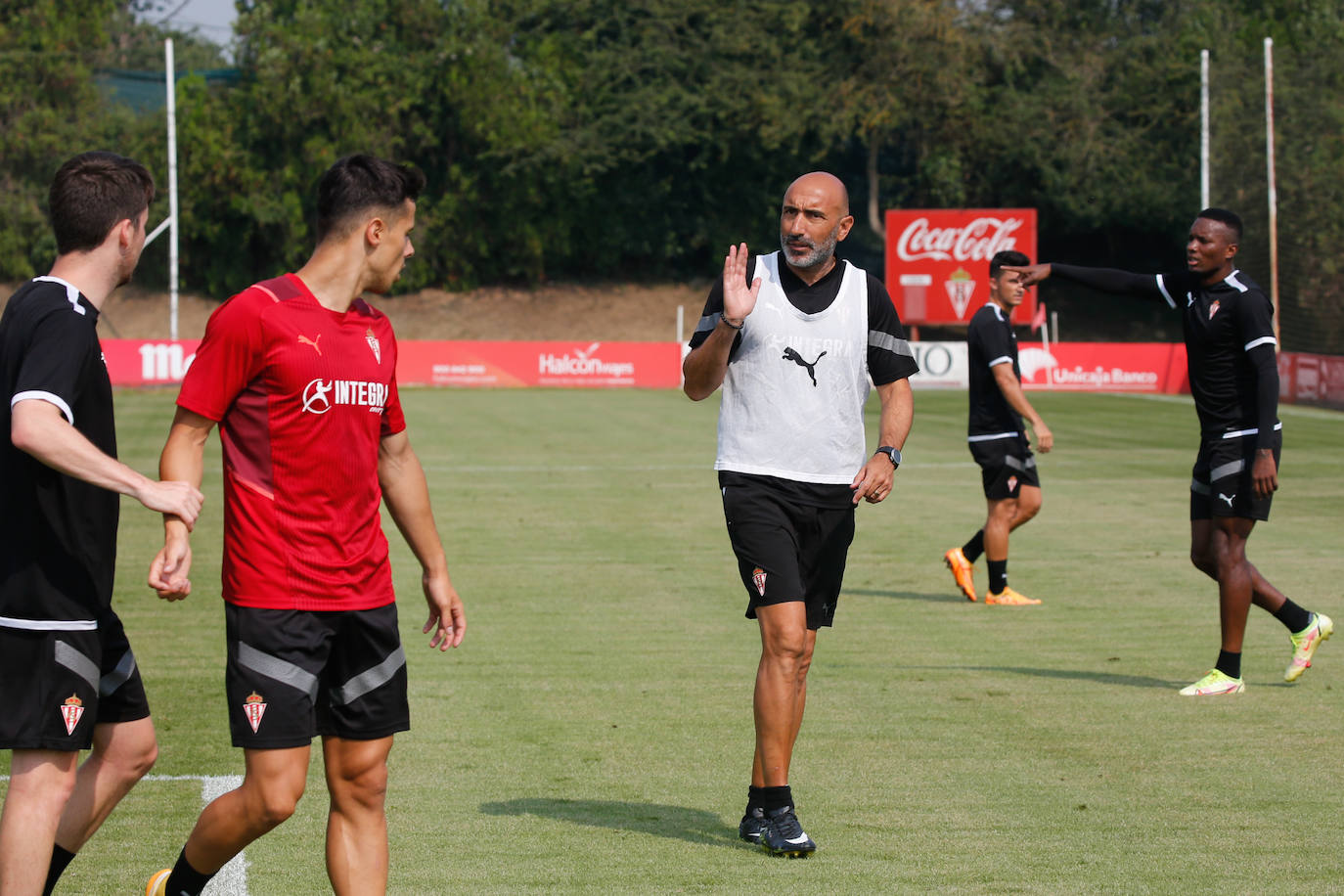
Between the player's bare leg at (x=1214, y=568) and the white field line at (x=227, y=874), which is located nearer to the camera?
the white field line at (x=227, y=874)

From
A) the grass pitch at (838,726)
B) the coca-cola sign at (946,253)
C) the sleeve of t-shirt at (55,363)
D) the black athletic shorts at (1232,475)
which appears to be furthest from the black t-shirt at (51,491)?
the coca-cola sign at (946,253)

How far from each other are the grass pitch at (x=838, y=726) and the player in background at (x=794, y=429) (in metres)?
0.58

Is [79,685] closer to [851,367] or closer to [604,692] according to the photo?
[851,367]

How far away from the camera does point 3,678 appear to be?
4020 mm

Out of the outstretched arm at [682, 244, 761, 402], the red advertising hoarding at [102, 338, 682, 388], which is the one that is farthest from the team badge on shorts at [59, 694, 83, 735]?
the red advertising hoarding at [102, 338, 682, 388]

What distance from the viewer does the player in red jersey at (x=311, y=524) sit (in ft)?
13.3

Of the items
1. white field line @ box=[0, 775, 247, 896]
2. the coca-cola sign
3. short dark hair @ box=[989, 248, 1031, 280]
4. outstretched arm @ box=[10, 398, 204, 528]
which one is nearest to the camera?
outstretched arm @ box=[10, 398, 204, 528]

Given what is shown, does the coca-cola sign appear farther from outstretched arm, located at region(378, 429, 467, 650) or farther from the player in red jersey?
the player in red jersey

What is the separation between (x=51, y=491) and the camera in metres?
4.02

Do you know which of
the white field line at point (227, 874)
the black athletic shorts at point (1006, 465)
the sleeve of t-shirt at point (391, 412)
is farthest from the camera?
the black athletic shorts at point (1006, 465)

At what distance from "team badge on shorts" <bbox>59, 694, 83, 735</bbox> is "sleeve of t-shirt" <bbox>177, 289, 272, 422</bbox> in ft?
2.61

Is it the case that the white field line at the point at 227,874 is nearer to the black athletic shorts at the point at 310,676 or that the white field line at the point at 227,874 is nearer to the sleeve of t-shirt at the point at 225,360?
the black athletic shorts at the point at 310,676

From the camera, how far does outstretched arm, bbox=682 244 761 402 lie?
5207 mm

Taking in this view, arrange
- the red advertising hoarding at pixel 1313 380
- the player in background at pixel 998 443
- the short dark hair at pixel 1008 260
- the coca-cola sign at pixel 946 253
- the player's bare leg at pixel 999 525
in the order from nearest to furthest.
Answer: the short dark hair at pixel 1008 260
the player in background at pixel 998 443
the player's bare leg at pixel 999 525
the red advertising hoarding at pixel 1313 380
the coca-cola sign at pixel 946 253
